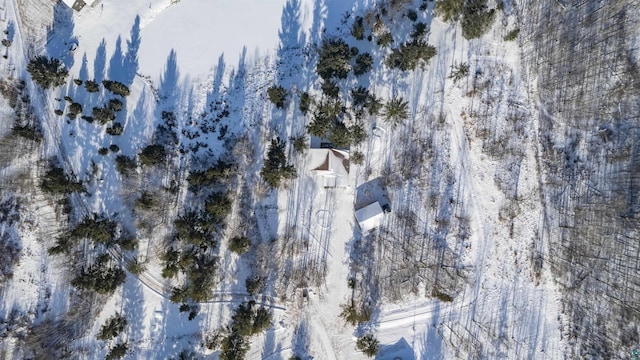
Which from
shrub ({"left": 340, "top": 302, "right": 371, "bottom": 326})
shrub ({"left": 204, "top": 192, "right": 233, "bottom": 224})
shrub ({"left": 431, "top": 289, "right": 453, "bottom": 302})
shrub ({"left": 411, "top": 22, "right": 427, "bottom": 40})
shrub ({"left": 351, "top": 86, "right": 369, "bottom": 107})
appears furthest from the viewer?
shrub ({"left": 431, "top": 289, "right": 453, "bottom": 302})

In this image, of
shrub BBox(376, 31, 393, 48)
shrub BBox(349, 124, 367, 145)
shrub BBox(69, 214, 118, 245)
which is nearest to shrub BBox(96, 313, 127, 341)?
shrub BBox(69, 214, 118, 245)

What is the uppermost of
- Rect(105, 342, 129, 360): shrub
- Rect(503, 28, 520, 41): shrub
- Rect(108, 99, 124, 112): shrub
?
Rect(503, 28, 520, 41): shrub

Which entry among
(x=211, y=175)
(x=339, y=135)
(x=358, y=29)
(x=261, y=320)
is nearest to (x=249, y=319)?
(x=261, y=320)

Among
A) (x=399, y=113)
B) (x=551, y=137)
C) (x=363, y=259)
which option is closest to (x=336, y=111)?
(x=399, y=113)

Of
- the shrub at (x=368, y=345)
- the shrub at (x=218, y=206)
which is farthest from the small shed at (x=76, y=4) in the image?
the shrub at (x=368, y=345)

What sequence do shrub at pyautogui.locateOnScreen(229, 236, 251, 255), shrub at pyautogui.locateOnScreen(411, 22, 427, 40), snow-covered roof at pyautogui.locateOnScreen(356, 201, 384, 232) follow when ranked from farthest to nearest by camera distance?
shrub at pyautogui.locateOnScreen(411, 22, 427, 40)
snow-covered roof at pyautogui.locateOnScreen(356, 201, 384, 232)
shrub at pyautogui.locateOnScreen(229, 236, 251, 255)

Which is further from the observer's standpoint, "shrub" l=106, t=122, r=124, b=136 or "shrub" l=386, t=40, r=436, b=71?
"shrub" l=106, t=122, r=124, b=136

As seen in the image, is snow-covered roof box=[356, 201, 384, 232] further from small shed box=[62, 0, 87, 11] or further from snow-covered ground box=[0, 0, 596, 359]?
small shed box=[62, 0, 87, 11]
